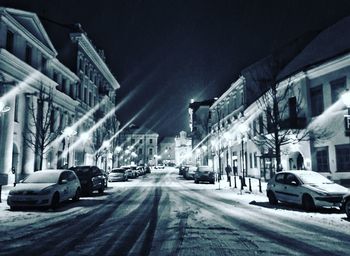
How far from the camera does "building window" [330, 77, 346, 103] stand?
67.6 ft

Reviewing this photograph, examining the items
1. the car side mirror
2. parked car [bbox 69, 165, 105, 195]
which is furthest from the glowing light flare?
the car side mirror

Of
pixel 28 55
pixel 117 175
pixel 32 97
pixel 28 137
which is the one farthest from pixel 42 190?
pixel 117 175

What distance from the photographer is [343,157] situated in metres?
20.5

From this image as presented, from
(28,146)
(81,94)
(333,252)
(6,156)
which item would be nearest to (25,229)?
(333,252)

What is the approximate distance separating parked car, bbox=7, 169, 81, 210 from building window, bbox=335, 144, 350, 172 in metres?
16.6

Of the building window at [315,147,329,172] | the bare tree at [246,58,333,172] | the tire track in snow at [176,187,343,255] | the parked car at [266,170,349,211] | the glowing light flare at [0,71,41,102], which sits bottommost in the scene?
the tire track in snow at [176,187,343,255]

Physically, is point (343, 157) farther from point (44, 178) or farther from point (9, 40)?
point (9, 40)

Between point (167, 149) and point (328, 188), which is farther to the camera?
point (167, 149)

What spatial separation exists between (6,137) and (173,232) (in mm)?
21088

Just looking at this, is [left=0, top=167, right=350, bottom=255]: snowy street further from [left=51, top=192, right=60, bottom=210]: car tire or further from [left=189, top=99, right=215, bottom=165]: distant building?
[left=189, top=99, right=215, bottom=165]: distant building

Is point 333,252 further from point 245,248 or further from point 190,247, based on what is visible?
point 190,247

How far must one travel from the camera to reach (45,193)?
40.6ft

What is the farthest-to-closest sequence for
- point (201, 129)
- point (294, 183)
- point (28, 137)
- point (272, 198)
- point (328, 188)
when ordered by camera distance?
point (201, 129), point (28, 137), point (272, 198), point (294, 183), point (328, 188)

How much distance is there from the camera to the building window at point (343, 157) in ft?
66.3
